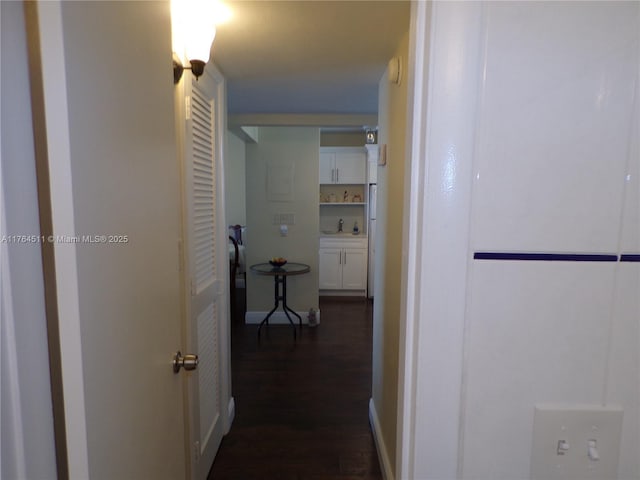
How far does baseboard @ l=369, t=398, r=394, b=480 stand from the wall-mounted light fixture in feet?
6.84

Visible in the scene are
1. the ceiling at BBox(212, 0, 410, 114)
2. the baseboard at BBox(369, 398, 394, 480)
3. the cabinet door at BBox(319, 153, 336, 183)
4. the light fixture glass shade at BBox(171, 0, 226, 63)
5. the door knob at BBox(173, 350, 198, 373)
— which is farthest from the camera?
the cabinet door at BBox(319, 153, 336, 183)

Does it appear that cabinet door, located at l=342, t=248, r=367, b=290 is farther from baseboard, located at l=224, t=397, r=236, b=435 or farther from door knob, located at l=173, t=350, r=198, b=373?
door knob, located at l=173, t=350, r=198, b=373

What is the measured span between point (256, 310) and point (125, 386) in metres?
3.79

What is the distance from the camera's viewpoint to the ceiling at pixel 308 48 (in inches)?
57.2

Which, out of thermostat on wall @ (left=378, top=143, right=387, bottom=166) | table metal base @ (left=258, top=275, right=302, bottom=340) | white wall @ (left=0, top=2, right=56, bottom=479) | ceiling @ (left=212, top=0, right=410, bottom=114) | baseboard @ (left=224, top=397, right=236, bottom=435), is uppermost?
ceiling @ (left=212, top=0, right=410, bottom=114)

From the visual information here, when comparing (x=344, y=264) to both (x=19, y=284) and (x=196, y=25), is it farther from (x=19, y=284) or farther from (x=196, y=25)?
(x=19, y=284)

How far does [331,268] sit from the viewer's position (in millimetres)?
5605

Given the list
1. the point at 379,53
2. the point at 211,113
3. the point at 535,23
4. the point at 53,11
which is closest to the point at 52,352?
the point at 53,11

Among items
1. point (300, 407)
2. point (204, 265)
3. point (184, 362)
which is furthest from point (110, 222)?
point (300, 407)

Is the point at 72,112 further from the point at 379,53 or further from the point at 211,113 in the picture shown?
the point at 379,53

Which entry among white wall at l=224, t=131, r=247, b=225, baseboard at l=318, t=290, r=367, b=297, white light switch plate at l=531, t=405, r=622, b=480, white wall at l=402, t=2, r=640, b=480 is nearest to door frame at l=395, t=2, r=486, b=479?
white wall at l=402, t=2, r=640, b=480

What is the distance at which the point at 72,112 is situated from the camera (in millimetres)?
550

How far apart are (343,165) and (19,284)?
5.39 meters

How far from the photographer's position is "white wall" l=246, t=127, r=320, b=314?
4348mm
